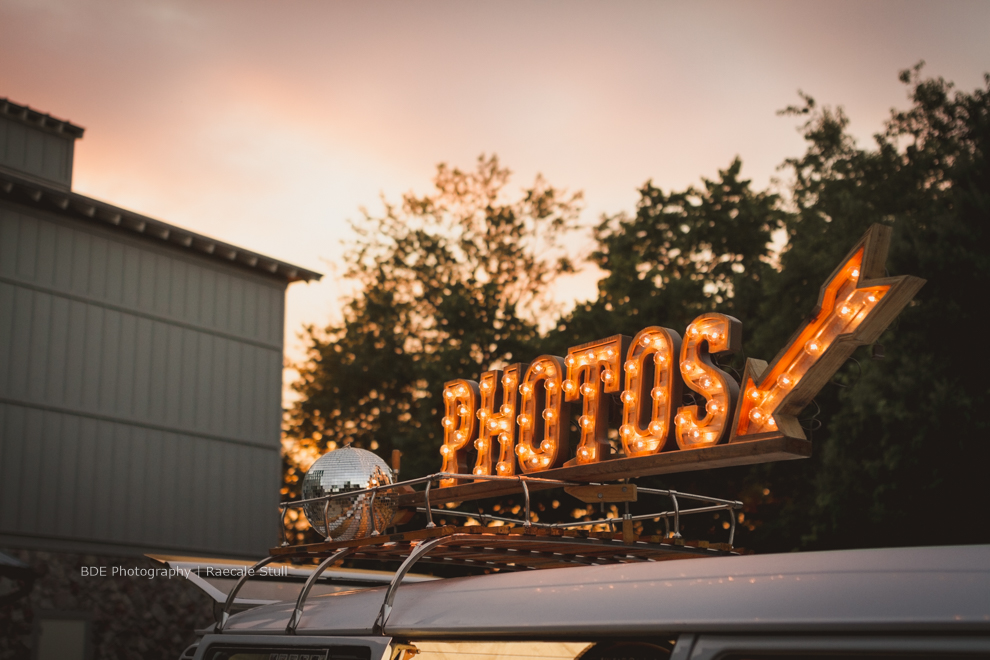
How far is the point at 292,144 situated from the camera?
22.8 meters

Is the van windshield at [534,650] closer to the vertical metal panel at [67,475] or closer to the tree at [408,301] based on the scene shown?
the vertical metal panel at [67,475]

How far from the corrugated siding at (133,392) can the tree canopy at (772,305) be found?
23.6 ft

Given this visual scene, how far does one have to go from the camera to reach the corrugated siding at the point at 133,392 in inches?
672

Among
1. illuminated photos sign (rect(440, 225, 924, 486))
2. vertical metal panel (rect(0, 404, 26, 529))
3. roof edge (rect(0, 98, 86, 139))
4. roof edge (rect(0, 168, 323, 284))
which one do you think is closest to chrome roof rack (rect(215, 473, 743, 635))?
illuminated photos sign (rect(440, 225, 924, 486))

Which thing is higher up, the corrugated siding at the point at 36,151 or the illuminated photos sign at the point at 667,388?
the corrugated siding at the point at 36,151

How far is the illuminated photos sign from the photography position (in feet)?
18.6

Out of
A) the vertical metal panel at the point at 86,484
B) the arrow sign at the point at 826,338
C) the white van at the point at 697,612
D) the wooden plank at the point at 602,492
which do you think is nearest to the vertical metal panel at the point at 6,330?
the vertical metal panel at the point at 86,484

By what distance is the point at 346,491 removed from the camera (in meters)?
5.50

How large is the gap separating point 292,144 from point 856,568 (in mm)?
21760

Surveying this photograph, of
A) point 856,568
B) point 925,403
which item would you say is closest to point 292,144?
point 925,403

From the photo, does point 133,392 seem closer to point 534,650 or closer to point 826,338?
point 826,338

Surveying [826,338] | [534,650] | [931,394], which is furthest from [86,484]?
[534,650]

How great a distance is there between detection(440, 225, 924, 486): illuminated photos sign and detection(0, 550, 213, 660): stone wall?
11129mm

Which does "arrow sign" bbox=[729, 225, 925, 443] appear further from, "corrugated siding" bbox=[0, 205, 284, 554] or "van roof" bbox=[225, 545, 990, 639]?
"corrugated siding" bbox=[0, 205, 284, 554]
